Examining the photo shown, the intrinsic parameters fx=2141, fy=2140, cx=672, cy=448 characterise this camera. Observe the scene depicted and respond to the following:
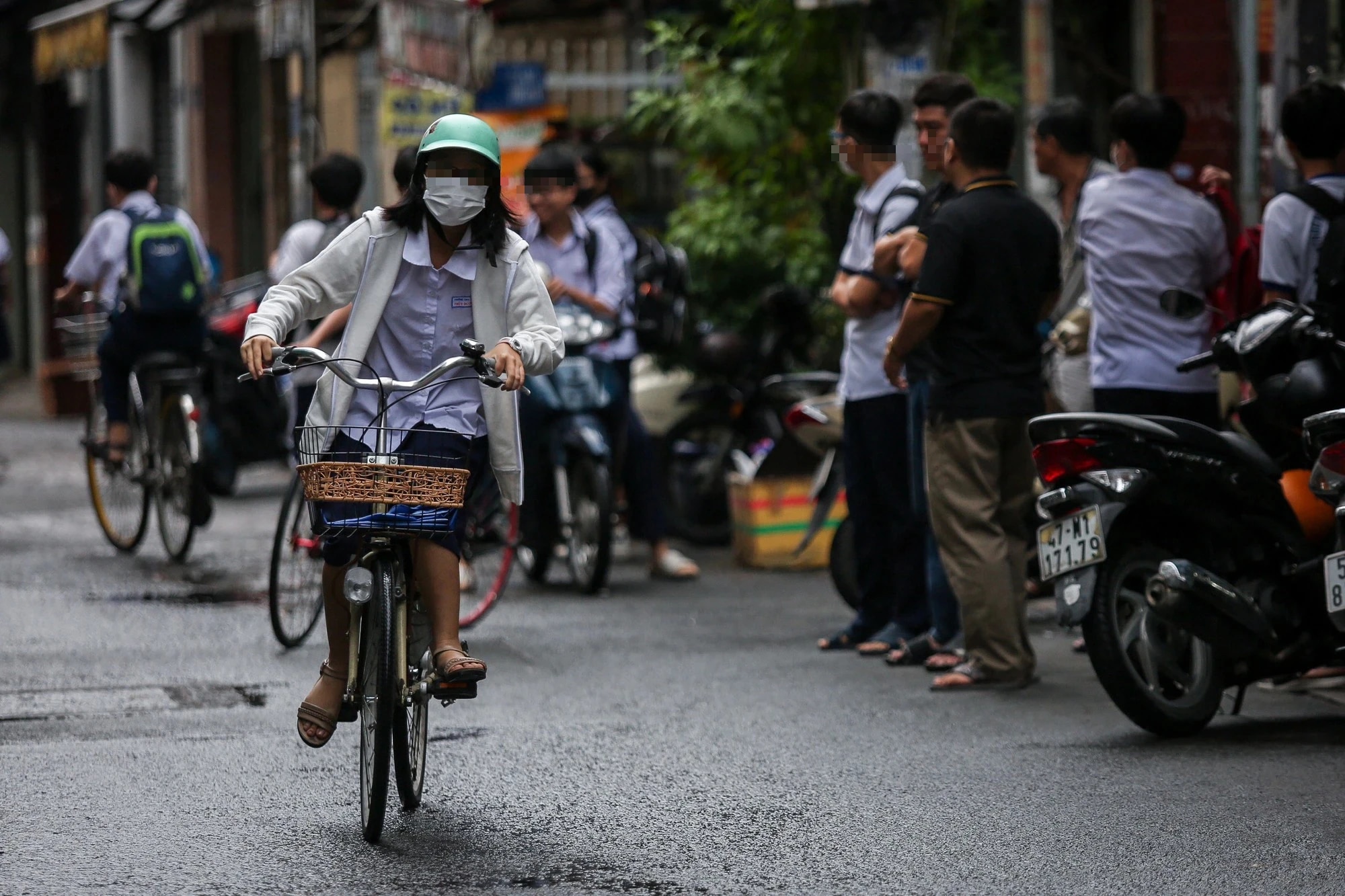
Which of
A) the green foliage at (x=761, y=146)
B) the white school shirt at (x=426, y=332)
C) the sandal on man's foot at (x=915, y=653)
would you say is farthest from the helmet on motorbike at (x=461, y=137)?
the green foliage at (x=761, y=146)

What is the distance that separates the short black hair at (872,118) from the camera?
8.01m

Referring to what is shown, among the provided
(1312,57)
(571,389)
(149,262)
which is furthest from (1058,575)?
(149,262)

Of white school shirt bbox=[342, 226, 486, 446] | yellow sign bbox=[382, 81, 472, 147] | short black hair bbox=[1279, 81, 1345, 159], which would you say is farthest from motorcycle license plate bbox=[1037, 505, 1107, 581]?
yellow sign bbox=[382, 81, 472, 147]

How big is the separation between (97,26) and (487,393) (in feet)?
54.7

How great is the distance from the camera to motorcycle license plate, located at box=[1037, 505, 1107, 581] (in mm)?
6355

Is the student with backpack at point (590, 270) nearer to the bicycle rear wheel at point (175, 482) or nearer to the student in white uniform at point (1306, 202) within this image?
the bicycle rear wheel at point (175, 482)

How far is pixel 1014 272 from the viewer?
7195 millimetres

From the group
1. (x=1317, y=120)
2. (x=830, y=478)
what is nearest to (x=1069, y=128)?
(x=1317, y=120)

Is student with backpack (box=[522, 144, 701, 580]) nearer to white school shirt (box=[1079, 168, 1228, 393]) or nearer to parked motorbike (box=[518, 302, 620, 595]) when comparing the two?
parked motorbike (box=[518, 302, 620, 595])

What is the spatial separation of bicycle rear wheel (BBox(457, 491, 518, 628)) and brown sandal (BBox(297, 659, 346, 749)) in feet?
10.5

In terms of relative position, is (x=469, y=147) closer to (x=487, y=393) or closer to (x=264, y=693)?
(x=487, y=393)

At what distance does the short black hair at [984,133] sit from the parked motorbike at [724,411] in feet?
13.3

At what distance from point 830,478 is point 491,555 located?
1.47m

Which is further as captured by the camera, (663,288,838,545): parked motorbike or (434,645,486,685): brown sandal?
(663,288,838,545): parked motorbike
